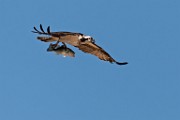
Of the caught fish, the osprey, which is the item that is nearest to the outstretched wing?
the osprey

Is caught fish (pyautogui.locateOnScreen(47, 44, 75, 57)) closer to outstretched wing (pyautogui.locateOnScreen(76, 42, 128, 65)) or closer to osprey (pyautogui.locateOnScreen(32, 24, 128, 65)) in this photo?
osprey (pyautogui.locateOnScreen(32, 24, 128, 65))

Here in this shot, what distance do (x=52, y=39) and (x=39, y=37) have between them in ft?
3.51

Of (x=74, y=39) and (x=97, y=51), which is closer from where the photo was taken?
(x=74, y=39)

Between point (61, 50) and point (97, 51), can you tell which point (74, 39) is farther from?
point (97, 51)

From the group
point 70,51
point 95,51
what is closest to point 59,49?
point 70,51

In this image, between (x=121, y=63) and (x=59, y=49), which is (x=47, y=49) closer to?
(x=59, y=49)

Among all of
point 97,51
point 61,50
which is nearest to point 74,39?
point 61,50

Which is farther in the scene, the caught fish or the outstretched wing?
the outstretched wing

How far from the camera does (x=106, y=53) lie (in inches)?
1249

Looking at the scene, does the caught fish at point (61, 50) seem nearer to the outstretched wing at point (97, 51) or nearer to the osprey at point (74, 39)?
the osprey at point (74, 39)

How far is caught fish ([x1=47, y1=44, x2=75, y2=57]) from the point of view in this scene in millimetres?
28531

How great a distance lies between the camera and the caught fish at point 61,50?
28.5 meters

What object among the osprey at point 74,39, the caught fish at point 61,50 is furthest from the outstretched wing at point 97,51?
the caught fish at point 61,50

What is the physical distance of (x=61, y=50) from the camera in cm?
2858
